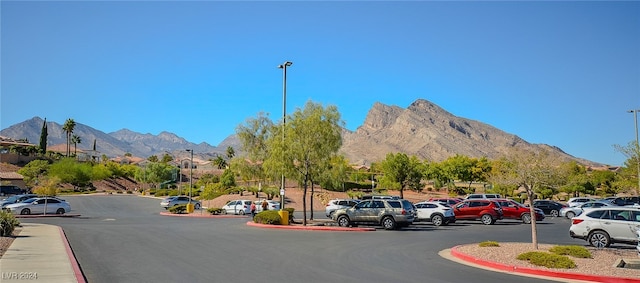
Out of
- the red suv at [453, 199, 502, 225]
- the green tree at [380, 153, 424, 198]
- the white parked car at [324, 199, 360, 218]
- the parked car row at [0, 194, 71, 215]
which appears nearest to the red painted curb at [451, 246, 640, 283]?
the red suv at [453, 199, 502, 225]

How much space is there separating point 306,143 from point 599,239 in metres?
15.8

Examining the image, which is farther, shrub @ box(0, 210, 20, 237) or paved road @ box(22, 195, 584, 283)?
shrub @ box(0, 210, 20, 237)

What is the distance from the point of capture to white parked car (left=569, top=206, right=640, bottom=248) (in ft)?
60.7

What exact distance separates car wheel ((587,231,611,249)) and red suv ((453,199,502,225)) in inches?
559

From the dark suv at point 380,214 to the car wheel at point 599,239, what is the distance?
10231mm

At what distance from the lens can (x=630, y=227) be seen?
60.3 ft

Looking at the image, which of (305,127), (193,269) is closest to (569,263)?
(193,269)

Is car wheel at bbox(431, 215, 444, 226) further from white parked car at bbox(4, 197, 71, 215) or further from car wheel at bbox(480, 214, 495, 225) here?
white parked car at bbox(4, 197, 71, 215)

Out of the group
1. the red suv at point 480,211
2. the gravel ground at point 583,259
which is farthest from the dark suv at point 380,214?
the gravel ground at point 583,259

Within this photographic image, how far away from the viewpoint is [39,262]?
1355 centimetres

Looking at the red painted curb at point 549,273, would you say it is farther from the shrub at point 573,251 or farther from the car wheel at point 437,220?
the car wheel at point 437,220

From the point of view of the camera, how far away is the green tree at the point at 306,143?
1158 inches

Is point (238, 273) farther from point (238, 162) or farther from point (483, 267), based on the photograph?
point (238, 162)

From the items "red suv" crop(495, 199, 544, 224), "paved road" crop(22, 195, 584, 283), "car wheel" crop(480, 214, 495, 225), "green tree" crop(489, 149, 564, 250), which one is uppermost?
"green tree" crop(489, 149, 564, 250)
